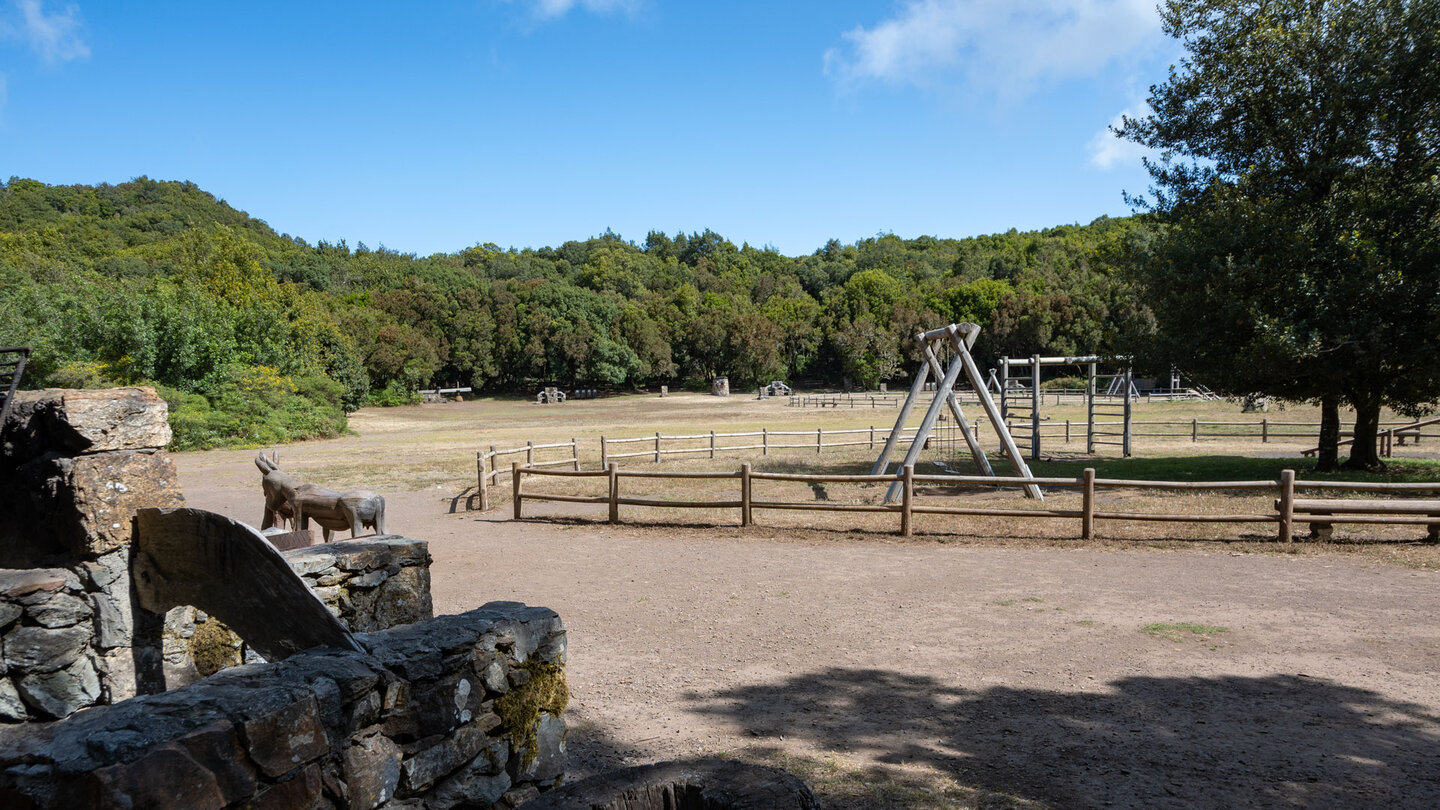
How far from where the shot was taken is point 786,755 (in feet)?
16.5

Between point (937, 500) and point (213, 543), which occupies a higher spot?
point (213, 543)

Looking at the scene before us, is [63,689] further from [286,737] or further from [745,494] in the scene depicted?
[745,494]

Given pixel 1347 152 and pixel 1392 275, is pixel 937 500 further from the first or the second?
pixel 1347 152

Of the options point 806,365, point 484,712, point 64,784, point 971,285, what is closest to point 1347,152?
point 484,712

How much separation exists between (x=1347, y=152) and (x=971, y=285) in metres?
68.8

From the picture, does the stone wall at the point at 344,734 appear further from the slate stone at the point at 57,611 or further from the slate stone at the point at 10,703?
the slate stone at the point at 57,611

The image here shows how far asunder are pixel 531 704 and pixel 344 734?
1.08 m

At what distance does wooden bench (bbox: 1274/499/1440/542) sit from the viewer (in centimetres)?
1038

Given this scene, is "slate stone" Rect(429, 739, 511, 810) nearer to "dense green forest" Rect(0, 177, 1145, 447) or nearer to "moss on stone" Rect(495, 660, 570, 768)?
"moss on stone" Rect(495, 660, 570, 768)

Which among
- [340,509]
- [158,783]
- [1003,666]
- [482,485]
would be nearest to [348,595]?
[158,783]

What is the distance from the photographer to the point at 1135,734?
17.2ft

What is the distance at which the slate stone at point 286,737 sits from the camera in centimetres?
270

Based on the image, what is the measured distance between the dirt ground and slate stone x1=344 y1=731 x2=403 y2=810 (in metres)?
1.84

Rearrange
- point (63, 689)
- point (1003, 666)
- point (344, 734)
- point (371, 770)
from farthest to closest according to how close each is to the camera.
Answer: point (1003, 666)
point (63, 689)
point (371, 770)
point (344, 734)
